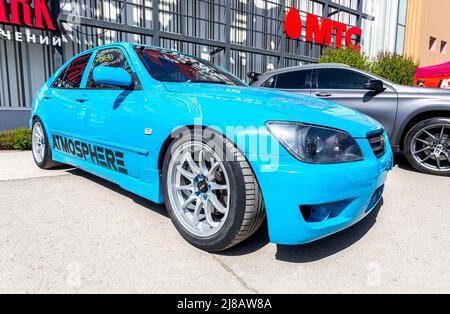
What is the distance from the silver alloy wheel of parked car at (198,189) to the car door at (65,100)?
1.44 m

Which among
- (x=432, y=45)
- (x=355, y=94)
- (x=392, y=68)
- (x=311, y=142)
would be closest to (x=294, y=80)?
(x=355, y=94)

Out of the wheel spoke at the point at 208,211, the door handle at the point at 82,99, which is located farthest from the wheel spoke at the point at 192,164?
the door handle at the point at 82,99

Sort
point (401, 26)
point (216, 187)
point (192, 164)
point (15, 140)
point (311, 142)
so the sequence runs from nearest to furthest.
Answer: point (311, 142), point (216, 187), point (192, 164), point (15, 140), point (401, 26)

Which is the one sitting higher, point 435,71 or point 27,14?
point 27,14

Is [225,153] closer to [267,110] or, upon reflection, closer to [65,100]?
[267,110]

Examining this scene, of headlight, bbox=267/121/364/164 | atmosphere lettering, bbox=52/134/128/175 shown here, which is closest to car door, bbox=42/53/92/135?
atmosphere lettering, bbox=52/134/128/175

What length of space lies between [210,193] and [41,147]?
3054mm

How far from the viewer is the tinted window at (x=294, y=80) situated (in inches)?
219

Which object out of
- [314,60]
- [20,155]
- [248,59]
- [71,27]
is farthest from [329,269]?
[314,60]

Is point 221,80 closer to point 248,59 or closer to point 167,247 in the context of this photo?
point 167,247

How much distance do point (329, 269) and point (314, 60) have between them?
42.3 feet

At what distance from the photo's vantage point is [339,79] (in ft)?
17.3
